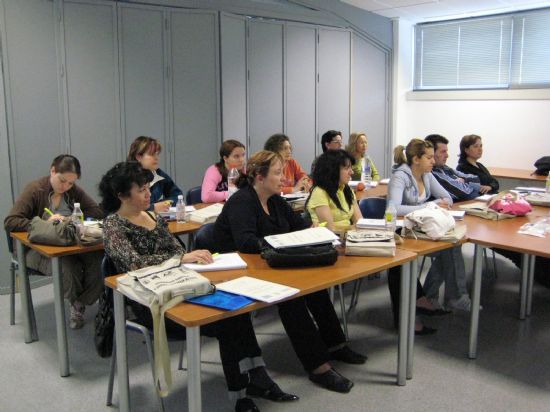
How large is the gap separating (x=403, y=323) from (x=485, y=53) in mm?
5504

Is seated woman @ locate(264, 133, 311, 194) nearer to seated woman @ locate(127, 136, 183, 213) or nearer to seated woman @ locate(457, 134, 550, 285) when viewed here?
seated woman @ locate(127, 136, 183, 213)

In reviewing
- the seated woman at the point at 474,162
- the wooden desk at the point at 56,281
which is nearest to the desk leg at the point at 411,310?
the wooden desk at the point at 56,281

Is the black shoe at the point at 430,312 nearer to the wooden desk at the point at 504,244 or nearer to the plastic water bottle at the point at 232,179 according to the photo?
the wooden desk at the point at 504,244

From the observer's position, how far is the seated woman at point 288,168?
4.98m

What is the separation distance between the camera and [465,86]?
7570mm

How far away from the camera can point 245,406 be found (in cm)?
269

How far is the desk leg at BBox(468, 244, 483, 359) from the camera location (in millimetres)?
3252

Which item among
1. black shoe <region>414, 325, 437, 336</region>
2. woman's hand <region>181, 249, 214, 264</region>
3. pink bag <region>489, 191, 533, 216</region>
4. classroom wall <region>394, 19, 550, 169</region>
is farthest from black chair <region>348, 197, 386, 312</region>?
A: classroom wall <region>394, 19, 550, 169</region>

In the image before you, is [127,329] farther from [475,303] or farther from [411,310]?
[475,303]

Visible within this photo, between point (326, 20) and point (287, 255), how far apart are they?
4.92 metres

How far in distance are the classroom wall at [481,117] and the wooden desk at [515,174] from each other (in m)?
0.23

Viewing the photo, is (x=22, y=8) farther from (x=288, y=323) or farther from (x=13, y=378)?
(x=288, y=323)

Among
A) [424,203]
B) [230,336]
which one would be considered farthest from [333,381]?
[424,203]

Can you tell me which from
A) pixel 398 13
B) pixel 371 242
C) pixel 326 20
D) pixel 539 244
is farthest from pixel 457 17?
pixel 371 242
